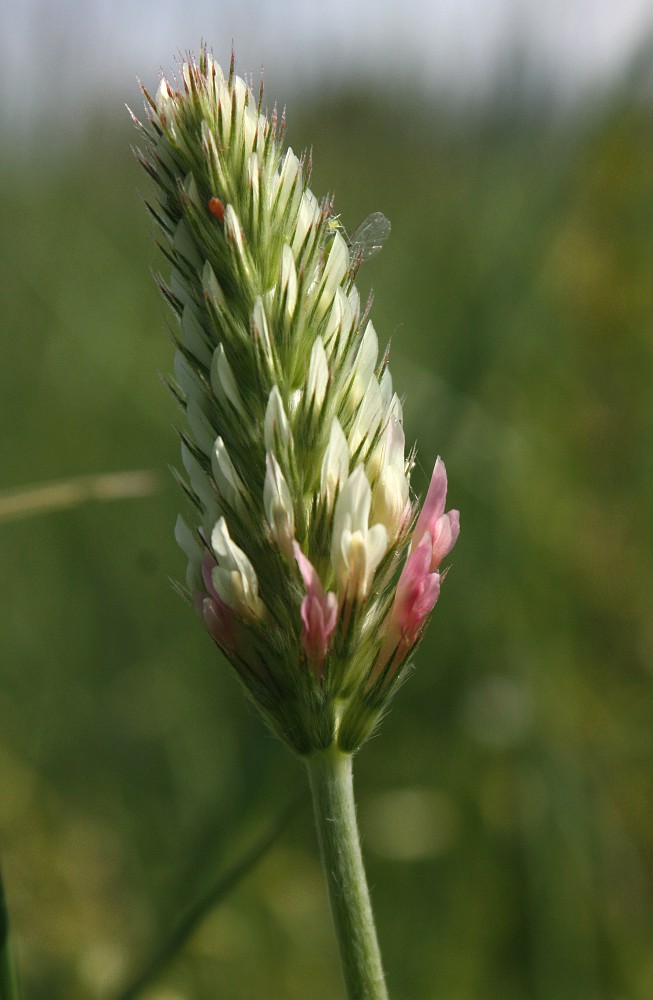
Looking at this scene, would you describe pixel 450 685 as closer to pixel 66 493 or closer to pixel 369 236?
pixel 66 493

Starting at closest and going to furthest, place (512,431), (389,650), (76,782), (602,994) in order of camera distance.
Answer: (389,650), (602,994), (76,782), (512,431)

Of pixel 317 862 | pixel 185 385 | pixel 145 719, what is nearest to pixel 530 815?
pixel 317 862

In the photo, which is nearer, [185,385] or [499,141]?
[185,385]

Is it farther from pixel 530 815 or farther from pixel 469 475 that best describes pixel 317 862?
pixel 469 475

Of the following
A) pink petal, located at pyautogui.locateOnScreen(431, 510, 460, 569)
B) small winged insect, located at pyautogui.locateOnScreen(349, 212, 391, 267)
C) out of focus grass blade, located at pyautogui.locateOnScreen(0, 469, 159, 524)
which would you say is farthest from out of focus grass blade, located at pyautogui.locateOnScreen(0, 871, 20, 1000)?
small winged insect, located at pyautogui.locateOnScreen(349, 212, 391, 267)

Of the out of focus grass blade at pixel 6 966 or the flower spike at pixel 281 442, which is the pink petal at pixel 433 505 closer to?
the flower spike at pixel 281 442

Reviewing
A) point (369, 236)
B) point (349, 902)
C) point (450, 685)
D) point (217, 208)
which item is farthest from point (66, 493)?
point (450, 685)
